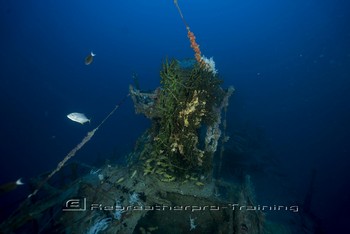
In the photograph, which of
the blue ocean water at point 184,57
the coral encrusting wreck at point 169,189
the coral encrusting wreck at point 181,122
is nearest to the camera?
the coral encrusting wreck at point 169,189

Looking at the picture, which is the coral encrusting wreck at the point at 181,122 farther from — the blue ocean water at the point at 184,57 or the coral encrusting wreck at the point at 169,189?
the blue ocean water at the point at 184,57

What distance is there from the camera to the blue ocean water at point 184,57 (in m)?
35.3

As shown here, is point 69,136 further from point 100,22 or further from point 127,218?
point 100,22

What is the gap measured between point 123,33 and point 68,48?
53083 mm

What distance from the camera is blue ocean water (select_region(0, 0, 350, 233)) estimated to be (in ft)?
116

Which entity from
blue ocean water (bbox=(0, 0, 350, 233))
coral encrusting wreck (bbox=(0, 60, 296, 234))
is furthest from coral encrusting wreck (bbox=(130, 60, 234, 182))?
blue ocean water (bbox=(0, 0, 350, 233))

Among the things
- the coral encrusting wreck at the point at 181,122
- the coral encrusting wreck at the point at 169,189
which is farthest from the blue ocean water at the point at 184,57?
the coral encrusting wreck at the point at 169,189

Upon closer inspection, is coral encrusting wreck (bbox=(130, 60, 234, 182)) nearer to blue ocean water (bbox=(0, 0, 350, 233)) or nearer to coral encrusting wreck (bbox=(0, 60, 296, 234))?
coral encrusting wreck (bbox=(0, 60, 296, 234))

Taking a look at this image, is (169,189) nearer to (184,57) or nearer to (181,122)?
(181,122)

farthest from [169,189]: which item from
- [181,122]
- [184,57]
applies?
[184,57]

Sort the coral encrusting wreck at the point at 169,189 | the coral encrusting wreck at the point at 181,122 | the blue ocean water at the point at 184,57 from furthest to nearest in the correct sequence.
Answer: the blue ocean water at the point at 184,57, the coral encrusting wreck at the point at 181,122, the coral encrusting wreck at the point at 169,189

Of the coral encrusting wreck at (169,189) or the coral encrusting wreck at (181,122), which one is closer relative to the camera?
the coral encrusting wreck at (169,189)

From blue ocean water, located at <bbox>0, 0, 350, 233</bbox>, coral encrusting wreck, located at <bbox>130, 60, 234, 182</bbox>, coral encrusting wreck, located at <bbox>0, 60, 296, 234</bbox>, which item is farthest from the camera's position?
blue ocean water, located at <bbox>0, 0, 350, 233</bbox>

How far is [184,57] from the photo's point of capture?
216ft
